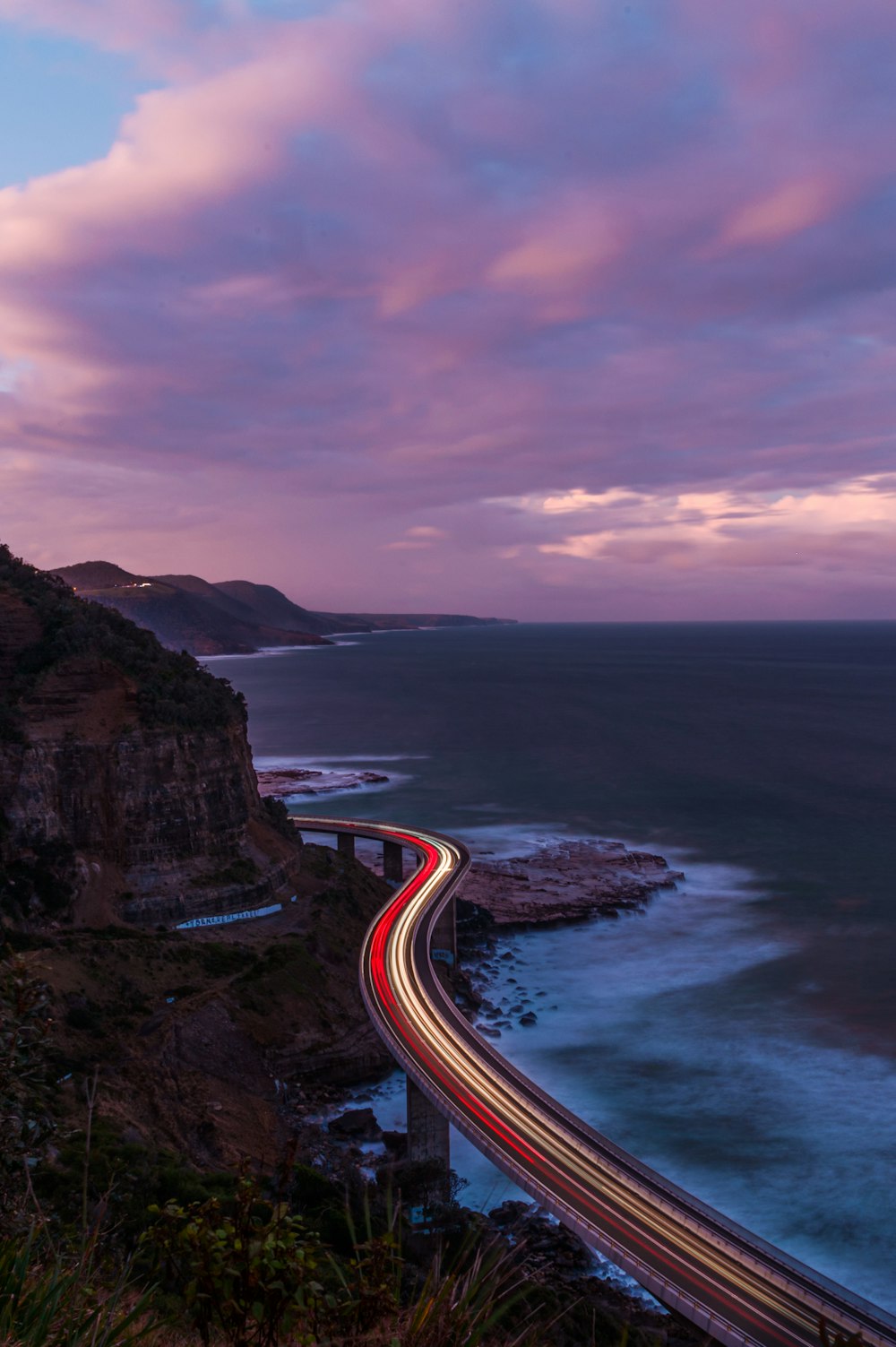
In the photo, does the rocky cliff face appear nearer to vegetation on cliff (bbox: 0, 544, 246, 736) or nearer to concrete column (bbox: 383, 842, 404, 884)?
vegetation on cliff (bbox: 0, 544, 246, 736)

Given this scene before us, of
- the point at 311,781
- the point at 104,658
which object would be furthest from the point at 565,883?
the point at 311,781

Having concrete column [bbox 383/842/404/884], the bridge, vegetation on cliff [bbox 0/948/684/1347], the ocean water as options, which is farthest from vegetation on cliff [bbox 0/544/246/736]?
vegetation on cliff [bbox 0/948/684/1347]

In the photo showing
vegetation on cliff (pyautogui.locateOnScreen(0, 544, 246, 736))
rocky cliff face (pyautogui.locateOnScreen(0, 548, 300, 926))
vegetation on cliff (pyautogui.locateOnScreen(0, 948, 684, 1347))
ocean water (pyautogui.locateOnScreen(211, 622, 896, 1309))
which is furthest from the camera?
vegetation on cliff (pyautogui.locateOnScreen(0, 544, 246, 736))

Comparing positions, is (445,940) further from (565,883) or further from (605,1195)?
(605,1195)

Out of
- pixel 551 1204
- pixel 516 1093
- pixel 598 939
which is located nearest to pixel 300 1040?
pixel 516 1093

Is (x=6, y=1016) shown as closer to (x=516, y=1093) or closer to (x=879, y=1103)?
(x=516, y=1093)

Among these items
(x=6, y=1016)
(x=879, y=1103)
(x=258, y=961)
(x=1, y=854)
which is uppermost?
(x=6, y=1016)
